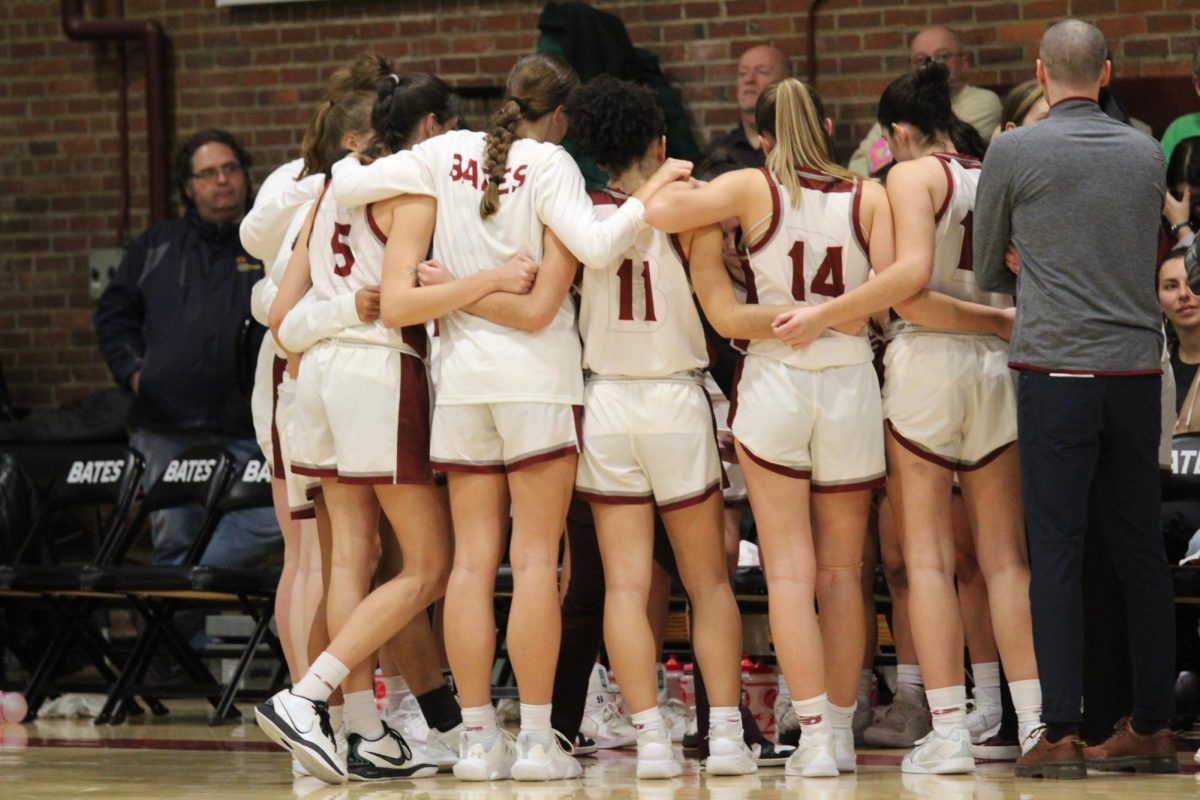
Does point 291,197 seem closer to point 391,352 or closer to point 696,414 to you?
point 391,352

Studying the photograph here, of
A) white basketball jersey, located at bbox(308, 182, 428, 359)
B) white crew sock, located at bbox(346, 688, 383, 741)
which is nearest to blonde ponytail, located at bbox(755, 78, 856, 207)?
white basketball jersey, located at bbox(308, 182, 428, 359)

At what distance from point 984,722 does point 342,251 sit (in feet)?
7.17

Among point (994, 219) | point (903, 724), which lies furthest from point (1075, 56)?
point (903, 724)

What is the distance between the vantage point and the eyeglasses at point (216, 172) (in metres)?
7.70

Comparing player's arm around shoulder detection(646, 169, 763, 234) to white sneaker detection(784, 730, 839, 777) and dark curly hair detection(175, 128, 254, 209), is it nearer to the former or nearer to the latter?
white sneaker detection(784, 730, 839, 777)

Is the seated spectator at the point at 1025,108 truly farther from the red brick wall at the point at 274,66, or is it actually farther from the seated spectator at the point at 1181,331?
the red brick wall at the point at 274,66

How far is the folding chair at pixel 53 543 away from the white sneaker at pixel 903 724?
3.11 metres

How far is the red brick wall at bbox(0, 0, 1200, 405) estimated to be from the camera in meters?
7.70

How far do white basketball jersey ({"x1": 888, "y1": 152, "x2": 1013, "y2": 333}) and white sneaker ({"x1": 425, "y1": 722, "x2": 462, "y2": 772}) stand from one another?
5.30 ft

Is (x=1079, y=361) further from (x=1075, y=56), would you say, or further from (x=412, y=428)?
(x=412, y=428)

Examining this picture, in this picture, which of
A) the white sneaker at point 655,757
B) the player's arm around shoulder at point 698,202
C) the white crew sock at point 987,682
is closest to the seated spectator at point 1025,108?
the player's arm around shoulder at point 698,202

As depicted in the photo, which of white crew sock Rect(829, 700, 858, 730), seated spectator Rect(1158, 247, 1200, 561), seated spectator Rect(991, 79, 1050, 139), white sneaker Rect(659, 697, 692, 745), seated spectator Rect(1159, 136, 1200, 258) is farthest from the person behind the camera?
seated spectator Rect(1158, 247, 1200, 561)

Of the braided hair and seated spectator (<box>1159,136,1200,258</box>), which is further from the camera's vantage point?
seated spectator (<box>1159,136,1200,258</box>)

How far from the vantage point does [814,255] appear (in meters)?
4.62
